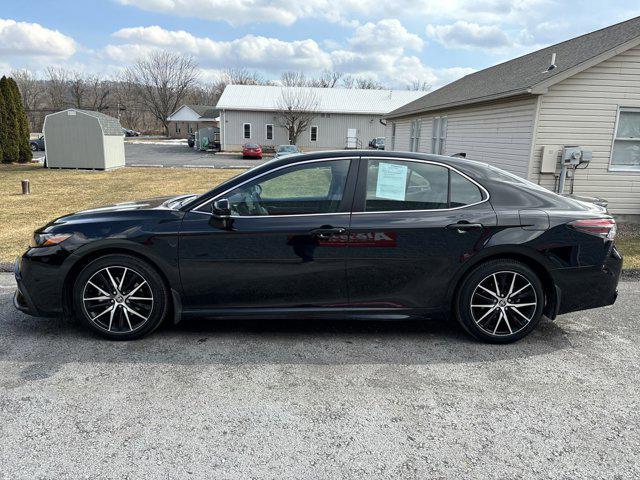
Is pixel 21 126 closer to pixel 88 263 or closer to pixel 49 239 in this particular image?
pixel 49 239

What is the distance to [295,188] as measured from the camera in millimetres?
4027

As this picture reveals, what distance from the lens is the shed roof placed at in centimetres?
4025

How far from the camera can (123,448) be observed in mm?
2520

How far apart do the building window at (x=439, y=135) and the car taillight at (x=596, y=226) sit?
38.8 feet

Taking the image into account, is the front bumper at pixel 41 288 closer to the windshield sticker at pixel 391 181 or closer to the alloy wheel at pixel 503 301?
the windshield sticker at pixel 391 181

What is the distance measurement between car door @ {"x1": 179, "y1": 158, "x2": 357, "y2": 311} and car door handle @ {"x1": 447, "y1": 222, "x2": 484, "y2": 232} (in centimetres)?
83

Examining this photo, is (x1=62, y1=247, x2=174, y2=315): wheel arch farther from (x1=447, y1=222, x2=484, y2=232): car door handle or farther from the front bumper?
(x1=447, y1=222, x2=484, y2=232): car door handle

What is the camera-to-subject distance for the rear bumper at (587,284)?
3844 millimetres

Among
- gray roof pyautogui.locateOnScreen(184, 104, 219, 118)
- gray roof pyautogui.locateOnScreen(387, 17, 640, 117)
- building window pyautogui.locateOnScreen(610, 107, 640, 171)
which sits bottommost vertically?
building window pyautogui.locateOnScreen(610, 107, 640, 171)

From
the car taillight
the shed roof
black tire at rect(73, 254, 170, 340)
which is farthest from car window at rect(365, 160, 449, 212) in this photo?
the shed roof

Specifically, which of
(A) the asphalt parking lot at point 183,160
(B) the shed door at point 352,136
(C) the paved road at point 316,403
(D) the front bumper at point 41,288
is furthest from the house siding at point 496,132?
(B) the shed door at point 352,136

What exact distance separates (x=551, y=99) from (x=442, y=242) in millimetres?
7420

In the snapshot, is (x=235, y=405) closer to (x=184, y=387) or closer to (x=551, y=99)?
(x=184, y=387)

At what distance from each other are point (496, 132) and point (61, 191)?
41.0 ft
